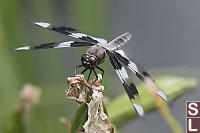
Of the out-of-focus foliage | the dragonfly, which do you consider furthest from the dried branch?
the out-of-focus foliage

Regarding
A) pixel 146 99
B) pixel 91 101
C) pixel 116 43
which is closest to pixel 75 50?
pixel 146 99

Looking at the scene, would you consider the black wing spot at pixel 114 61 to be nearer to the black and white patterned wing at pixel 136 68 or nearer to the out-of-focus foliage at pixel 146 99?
the black and white patterned wing at pixel 136 68

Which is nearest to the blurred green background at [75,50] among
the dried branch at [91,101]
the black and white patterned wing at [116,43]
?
the black and white patterned wing at [116,43]

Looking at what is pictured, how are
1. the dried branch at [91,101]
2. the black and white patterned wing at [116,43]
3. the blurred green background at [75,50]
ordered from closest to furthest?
1. the dried branch at [91,101]
2. the black and white patterned wing at [116,43]
3. the blurred green background at [75,50]

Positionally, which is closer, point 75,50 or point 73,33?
point 73,33

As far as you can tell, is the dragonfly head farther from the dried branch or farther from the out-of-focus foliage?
the out-of-focus foliage

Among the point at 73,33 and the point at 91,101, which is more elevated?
the point at 73,33

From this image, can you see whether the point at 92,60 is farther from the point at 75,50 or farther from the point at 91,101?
the point at 75,50

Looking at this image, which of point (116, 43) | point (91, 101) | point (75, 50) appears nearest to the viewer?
point (91, 101)

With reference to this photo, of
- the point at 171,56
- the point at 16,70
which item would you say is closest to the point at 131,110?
the point at 16,70

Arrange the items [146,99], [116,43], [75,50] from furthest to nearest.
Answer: [75,50] → [146,99] → [116,43]
